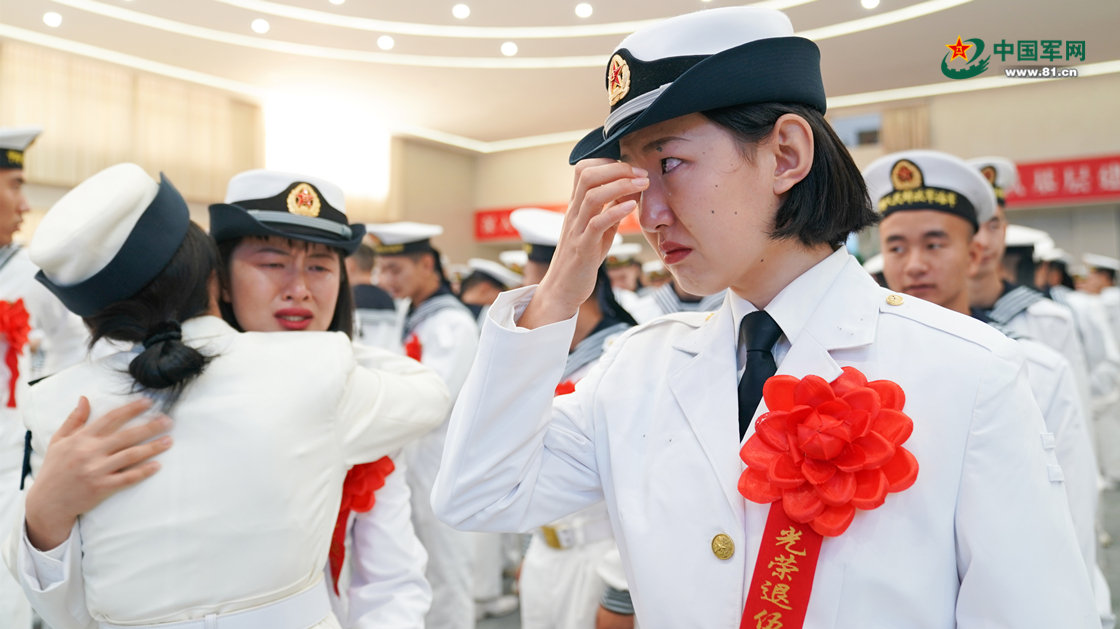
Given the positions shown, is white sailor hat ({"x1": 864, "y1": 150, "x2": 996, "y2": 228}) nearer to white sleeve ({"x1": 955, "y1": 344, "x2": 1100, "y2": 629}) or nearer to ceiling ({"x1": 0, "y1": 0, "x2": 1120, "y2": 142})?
white sleeve ({"x1": 955, "y1": 344, "x2": 1100, "y2": 629})

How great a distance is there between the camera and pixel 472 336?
3.82 meters

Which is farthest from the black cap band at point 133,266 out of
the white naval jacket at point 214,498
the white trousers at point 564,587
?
the white trousers at point 564,587

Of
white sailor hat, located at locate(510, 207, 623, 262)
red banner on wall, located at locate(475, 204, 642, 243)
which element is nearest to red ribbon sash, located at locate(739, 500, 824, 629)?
white sailor hat, located at locate(510, 207, 623, 262)

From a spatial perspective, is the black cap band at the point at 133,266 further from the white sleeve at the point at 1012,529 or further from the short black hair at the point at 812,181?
the white sleeve at the point at 1012,529

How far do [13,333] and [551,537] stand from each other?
2.44 metres

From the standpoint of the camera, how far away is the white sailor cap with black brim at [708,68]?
0.97 m

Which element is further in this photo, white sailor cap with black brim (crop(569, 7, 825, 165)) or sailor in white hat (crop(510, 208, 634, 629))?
sailor in white hat (crop(510, 208, 634, 629))

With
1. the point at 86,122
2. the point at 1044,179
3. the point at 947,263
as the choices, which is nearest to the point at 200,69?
the point at 86,122

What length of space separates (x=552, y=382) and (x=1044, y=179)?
11058 mm

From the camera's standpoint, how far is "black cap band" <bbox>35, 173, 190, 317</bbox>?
53.3 inches

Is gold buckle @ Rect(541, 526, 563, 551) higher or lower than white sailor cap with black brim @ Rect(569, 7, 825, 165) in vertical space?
lower

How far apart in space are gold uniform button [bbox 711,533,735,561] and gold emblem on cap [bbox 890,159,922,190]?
1.62 meters

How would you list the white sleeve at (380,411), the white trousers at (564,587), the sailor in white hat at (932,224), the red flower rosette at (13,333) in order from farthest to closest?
the red flower rosette at (13,333)
the white trousers at (564,587)
the sailor in white hat at (932,224)
the white sleeve at (380,411)

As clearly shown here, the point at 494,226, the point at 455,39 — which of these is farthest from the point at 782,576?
the point at 494,226
